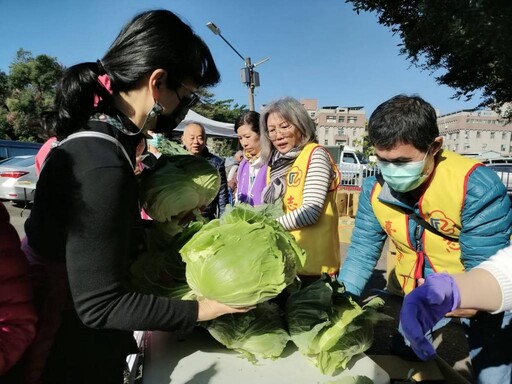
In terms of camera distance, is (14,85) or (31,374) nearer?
(31,374)

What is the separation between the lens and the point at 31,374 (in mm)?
1197

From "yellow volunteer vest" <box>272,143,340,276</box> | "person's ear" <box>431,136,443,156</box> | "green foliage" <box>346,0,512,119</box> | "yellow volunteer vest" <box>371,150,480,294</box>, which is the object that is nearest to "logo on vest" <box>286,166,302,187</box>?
"yellow volunteer vest" <box>272,143,340,276</box>

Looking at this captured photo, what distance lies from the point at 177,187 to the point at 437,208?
1.37 meters

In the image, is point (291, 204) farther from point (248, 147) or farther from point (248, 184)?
point (248, 147)

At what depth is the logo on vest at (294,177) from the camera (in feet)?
8.57

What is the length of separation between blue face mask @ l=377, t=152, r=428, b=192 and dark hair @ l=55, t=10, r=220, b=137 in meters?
1.23

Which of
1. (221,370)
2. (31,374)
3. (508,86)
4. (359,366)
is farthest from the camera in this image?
(508,86)

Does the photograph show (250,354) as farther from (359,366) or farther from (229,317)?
(359,366)

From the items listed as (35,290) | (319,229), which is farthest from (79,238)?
(319,229)

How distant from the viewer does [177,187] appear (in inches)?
58.9

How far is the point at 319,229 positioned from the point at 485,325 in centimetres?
113

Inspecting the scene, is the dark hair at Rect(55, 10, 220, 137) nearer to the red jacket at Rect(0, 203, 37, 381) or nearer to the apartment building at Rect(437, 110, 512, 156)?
the red jacket at Rect(0, 203, 37, 381)

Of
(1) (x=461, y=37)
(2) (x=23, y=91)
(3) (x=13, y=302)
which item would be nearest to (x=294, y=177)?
(3) (x=13, y=302)

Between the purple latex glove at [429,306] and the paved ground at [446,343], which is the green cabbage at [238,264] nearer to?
the purple latex glove at [429,306]
